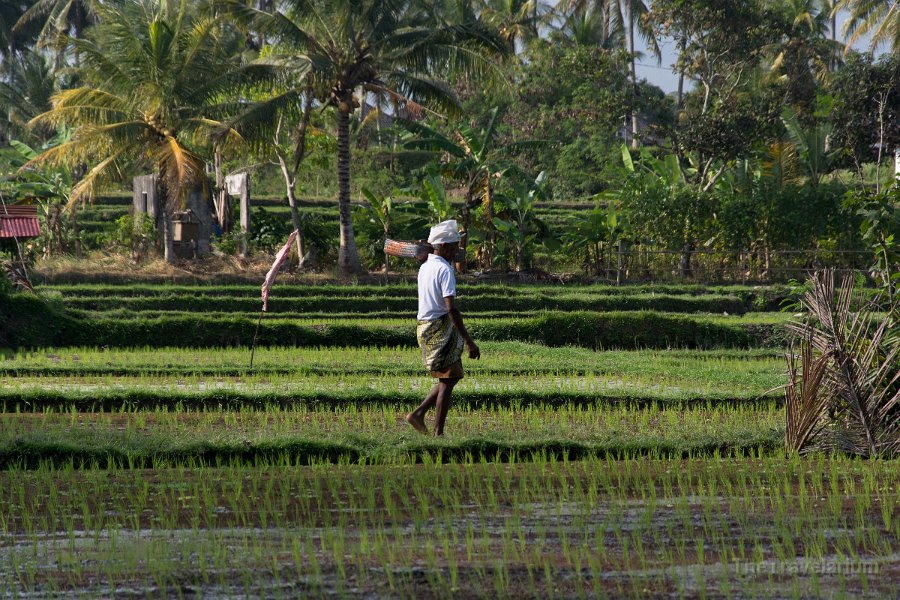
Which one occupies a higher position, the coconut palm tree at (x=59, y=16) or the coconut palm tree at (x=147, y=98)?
the coconut palm tree at (x=59, y=16)

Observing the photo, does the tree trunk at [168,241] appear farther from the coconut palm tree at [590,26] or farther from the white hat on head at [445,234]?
the coconut palm tree at [590,26]

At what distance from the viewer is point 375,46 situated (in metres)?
19.7

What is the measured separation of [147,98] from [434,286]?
48.8 ft

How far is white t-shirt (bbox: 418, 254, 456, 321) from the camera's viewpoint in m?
6.71

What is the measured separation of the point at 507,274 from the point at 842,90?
8757 mm

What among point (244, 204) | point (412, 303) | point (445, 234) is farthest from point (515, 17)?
point (445, 234)

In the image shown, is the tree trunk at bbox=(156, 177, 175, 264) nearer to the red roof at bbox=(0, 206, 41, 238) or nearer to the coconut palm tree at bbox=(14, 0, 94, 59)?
the red roof at bbox=(0, 206, 41, 238)

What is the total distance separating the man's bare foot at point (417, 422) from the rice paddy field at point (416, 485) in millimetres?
170

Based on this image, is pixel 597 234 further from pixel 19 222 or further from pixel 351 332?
pixel 19 222

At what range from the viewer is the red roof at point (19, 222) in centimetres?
1784

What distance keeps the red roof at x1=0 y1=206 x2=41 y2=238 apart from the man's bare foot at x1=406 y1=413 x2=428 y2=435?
12737 mm

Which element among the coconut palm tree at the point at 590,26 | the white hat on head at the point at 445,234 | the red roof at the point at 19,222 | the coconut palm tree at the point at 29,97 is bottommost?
the white hat on head at the point at 445,234

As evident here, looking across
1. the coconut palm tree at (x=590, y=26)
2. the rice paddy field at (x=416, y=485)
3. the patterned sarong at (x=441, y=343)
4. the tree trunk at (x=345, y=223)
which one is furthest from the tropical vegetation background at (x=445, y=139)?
the patterned sarong at (x=441, y=343)

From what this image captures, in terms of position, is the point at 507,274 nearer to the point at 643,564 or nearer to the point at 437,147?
the point at 437,147
